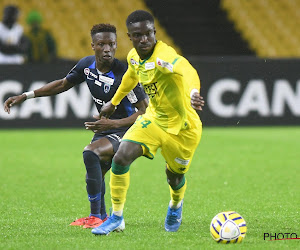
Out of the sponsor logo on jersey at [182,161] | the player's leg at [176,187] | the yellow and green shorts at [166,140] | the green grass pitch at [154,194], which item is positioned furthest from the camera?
the player's leg at [176,187]

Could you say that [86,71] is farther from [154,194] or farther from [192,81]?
[154,194]

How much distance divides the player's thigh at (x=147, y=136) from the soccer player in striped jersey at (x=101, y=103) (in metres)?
0.38

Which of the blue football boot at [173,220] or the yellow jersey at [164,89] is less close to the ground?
the yellow jersey at [164,89]

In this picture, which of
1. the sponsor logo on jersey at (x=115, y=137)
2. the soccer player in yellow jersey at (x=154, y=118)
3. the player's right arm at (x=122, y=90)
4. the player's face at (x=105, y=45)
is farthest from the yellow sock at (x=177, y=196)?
the player's face at (x=105, y=45)

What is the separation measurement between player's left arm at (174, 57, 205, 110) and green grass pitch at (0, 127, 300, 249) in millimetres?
1129

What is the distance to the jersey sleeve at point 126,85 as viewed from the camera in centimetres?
605

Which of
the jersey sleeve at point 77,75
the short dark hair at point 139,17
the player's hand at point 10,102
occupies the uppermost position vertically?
the short dark hair at point 139,17

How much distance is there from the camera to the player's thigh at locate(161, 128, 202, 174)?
5857 millimetres

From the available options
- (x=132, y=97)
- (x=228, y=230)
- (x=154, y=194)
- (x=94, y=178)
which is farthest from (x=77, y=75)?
(x=228, y=230)

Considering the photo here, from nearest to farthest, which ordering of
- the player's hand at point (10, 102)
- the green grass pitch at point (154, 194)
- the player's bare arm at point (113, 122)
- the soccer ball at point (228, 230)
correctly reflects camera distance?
1. the soccer ball at point (228, 230)
2. the green grass pitch at point (154, 194)
3. the player's bare arm at point (113, 122)
4. the player's hand at point (10, 102)

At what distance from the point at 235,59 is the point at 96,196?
10208 mm

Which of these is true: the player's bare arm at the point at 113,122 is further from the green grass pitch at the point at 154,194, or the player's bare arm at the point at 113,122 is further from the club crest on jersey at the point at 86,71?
the green grass pitch at the point at 154,194

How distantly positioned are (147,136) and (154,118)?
22 centimetres

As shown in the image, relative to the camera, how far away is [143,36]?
570 centimetres
